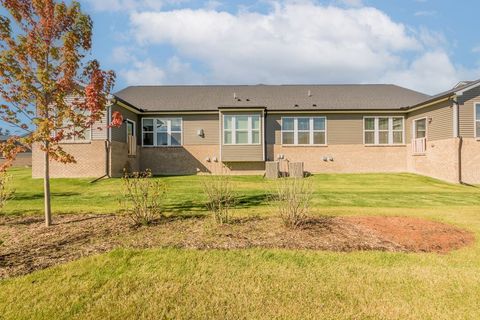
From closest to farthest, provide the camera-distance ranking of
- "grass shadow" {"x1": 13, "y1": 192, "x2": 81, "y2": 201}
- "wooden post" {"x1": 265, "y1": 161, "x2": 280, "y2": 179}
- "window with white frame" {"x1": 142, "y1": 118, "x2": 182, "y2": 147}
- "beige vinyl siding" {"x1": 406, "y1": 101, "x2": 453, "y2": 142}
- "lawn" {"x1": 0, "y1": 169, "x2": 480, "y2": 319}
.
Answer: "lawn" {"x1": 0, "y1": 169, "x2": 480, "y2": 319} → "grass shadow" {"x1": 13, "y1": 192, "x2": 81, "y2": 201} → "beige vinyl siding" {"x1": 406, "y1": 101, "x2": 453, "y2": 142} → "wooden post" {"x1": 265, "y1": 161, "x2": 280, "y2": 179} → "window with white frame" {"x1": 142, "y1": 118, "x2": 182, "y2": 147}

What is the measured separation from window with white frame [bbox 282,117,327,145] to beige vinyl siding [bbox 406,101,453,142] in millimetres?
6299

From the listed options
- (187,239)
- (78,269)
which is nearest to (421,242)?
(187,239)

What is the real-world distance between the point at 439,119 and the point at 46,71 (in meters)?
20.1

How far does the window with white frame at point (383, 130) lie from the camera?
2181 cm

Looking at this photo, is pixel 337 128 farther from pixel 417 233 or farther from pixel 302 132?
pixel 417 233

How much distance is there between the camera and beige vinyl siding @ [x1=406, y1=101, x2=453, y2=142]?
17.8 m

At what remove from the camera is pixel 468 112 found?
17.5 meters

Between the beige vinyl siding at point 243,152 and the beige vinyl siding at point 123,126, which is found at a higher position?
the beige vinyl siding at point 123,126

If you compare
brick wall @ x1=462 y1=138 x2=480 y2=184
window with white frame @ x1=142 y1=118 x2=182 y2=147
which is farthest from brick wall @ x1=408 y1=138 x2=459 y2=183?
window with white frame @ x1=142 y1=118 x2=182 y2=147

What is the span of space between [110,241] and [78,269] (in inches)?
48.3

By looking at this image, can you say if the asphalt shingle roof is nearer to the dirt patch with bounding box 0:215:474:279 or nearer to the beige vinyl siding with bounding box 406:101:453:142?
the beige vinyl siding with bounding box 406:101:453:142

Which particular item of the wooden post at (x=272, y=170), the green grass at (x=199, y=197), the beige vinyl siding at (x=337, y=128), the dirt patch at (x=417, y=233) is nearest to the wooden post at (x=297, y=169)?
the wooden post at (x=272, y=170)

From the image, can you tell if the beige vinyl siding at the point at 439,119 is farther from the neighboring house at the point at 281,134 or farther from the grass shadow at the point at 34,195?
the grass shadow at the point at 34,195

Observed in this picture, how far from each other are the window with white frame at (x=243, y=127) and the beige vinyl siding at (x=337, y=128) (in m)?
1.06
